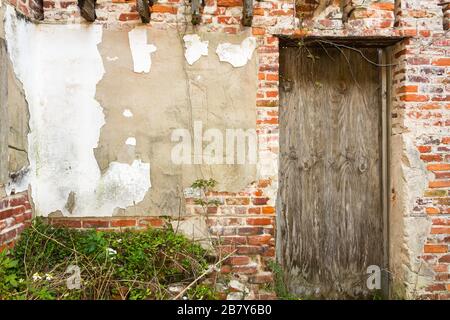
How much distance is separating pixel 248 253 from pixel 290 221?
0.54 meters

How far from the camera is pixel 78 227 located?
3377 mm

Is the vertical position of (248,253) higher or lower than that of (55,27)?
lower

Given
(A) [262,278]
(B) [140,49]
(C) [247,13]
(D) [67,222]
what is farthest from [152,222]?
(C) [247,13]

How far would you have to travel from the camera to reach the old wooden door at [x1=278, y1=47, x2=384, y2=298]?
3.68 m

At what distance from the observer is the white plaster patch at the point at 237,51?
11.2 feet

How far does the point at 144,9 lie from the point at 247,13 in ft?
2.70

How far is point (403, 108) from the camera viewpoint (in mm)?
3418

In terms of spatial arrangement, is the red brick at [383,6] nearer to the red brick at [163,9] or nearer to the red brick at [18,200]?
the red brick at [163,9]

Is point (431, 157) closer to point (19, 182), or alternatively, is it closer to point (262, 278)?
point (262, 278)

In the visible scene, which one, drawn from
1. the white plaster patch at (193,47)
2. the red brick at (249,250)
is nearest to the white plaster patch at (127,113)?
the white plaster patch at (193,47)

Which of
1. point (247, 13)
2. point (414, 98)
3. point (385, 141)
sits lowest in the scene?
point (385, 141)

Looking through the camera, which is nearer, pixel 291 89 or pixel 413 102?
pixel 413 102
